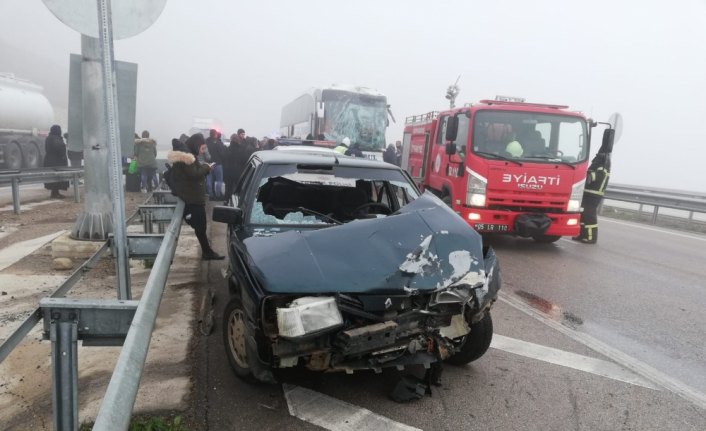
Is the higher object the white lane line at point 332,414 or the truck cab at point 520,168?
the truck cab at point 520,168

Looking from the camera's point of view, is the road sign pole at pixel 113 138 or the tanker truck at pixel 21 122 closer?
the road sign pole at pixel 113 138

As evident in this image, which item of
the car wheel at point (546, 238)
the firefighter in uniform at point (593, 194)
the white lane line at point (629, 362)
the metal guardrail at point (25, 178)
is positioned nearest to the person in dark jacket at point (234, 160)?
the metal guardrail at point (25, 178)

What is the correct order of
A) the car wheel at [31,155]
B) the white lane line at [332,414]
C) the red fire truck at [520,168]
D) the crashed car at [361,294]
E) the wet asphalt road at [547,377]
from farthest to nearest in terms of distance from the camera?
the car wheel at [31,155]
the red fire truck at [520,168]
the wet asphalt road at [547,377]
the white lane line at [332,414]
the crashed car at [361,294]

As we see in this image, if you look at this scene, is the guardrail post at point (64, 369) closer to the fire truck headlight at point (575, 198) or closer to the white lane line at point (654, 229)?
the fire truck headlight at point (575, 198)

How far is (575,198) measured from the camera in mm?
8727

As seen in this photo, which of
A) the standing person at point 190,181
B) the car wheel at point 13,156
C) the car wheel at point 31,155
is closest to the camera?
the standing person at point 190,181

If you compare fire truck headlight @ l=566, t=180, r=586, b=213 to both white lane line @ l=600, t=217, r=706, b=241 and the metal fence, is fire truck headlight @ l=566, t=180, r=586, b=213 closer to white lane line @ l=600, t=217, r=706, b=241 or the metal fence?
white lane line @ l=600, t=217, r=706, b=241

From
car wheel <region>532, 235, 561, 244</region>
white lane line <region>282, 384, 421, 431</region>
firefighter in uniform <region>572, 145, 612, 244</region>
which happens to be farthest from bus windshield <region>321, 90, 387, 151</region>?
white lane line <region>282, 384, 421, 431</region>

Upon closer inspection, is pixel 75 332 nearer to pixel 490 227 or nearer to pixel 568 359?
pixel 568 359

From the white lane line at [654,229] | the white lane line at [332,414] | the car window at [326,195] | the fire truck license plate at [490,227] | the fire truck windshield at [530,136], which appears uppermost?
the fire truck windshield at [530,136]

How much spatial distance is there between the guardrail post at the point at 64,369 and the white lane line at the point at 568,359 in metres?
3.53

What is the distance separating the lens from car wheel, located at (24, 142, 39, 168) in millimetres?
19441

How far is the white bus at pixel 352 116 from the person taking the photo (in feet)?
66.1

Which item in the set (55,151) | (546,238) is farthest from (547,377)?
(55,151)
